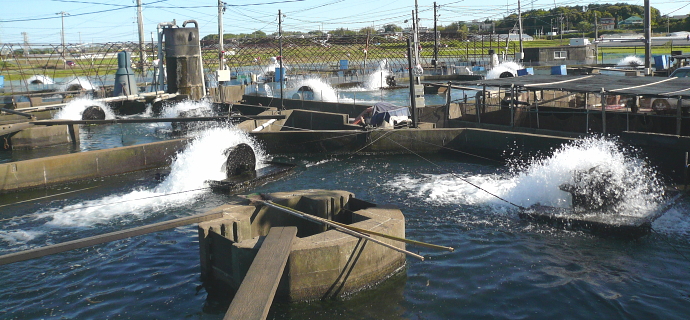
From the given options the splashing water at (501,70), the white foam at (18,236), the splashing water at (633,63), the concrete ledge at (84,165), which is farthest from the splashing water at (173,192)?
the splashing water at (633,63)

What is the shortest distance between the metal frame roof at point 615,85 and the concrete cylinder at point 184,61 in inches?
905

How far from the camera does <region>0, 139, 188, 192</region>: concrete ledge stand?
65.3 ft

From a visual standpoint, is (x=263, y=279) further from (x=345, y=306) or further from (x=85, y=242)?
(x=85, y=242)

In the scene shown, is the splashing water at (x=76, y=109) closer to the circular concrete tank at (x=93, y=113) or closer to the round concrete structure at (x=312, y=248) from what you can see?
the circular concrete tank at (x=93, y=113)

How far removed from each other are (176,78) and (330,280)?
3468cm

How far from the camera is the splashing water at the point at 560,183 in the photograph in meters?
15.7

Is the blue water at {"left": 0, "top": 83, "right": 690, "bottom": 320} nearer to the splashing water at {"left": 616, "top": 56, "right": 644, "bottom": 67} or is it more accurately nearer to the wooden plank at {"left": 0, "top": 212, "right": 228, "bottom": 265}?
the wooden plank at {"left": 0, "top": 212, "right": 228, "bottom": 265}

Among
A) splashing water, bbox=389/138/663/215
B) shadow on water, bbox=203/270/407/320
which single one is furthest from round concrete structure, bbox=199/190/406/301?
splashing water, bbox=389/138/663/215

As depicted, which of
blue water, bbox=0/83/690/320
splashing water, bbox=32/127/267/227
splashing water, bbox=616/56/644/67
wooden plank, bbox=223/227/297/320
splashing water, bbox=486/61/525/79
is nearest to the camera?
wooden plank, bbox=223/227/297/320

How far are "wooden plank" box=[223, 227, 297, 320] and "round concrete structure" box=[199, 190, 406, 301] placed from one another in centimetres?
25

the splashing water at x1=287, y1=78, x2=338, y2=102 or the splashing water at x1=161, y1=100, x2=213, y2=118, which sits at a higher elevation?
the splashing water at x1=287, y1=78, x2=338, y2=102

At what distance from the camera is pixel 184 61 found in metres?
41.7

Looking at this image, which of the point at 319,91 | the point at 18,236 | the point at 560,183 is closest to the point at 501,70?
the point at 319,91

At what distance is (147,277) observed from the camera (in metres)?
12.1
